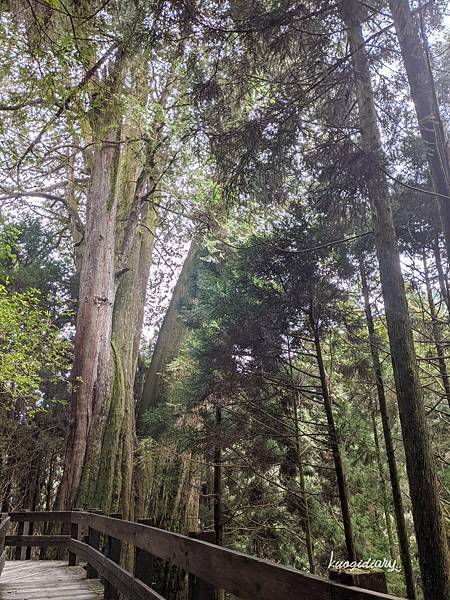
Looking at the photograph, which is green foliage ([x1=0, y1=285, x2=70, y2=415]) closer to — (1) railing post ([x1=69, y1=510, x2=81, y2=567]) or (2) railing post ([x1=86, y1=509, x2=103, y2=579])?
(1) railing post ([x1=69, y1=510, x2=81, y2=567])

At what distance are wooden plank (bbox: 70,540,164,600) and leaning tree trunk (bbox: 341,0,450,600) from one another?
219 cm

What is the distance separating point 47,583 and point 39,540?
2.23m

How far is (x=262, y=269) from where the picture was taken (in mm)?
7027

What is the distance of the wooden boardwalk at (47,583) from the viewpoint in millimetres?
4340

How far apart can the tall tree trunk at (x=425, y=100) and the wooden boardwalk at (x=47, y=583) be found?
199 inches

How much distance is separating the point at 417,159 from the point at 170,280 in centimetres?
1046

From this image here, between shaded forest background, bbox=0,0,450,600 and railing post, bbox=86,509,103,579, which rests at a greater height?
shaded forest background, bbox=0,0,450,600

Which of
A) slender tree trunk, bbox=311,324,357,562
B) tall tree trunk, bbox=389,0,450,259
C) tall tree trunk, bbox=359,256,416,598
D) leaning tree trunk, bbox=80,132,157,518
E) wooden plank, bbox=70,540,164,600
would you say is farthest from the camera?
leaning tree trunk, bbox=80,132,157,518

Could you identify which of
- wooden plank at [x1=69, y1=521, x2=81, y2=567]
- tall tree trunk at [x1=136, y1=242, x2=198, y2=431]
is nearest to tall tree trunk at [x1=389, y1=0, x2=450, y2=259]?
wooden plank at [x1=69, y1=521, x2=81, y2=567]

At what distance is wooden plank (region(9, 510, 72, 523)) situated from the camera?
22.2ft

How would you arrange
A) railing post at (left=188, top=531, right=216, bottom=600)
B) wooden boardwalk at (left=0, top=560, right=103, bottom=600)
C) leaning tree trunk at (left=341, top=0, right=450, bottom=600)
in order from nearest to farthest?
railing post at (left=188, top=531, right=216, bottom=600), leaning tree trunk at (left=341, top=0, right=450, bottom=600), wooden boardwalk at (left=0, top=560, right=103, bottom=600)

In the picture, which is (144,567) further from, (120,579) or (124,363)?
(124,363)

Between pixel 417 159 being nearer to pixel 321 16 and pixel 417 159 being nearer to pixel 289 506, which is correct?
pixel 321 16

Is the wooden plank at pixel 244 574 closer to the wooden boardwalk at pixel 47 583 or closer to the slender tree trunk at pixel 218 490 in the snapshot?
the wooden boardwalk at pixel 47 583
